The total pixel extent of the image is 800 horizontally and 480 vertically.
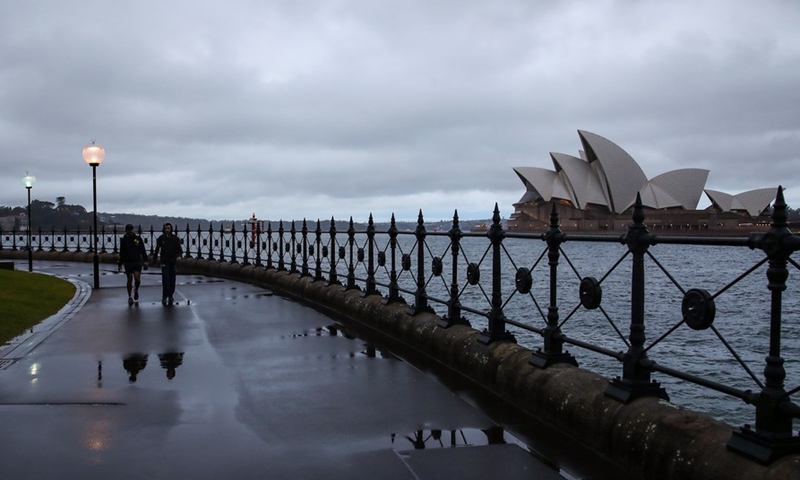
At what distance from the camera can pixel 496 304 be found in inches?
275

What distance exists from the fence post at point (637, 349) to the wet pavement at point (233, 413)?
0.81 m

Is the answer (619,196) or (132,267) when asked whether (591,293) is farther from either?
(619,196)

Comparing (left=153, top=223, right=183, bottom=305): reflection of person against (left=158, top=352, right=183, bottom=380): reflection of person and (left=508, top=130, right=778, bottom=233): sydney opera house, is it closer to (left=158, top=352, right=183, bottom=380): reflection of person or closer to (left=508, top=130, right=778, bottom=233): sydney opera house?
(left=158, top=352, right=183, bottom=380): reflection of person

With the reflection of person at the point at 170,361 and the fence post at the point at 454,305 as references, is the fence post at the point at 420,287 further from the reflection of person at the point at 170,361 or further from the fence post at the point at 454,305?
the reflection of person at the point at 170,361

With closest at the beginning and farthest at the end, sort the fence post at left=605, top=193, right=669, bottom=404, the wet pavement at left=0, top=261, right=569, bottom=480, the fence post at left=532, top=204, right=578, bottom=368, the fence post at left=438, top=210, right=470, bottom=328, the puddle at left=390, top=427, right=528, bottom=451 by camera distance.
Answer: the wet pavement at left=0, top=261, right=569, bottom=480, the fence post at left=605, top=193, right=669, bottom=404, the puddle at left=390, top=427, right=528, bottom=451, the fence post at left=532, top=204, right=578, bottom=368, the fence post at left=438, top=210, right=470, bottom=328

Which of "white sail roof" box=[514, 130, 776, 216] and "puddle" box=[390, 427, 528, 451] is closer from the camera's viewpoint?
"puddle" box=[390, 427, 528, 451]

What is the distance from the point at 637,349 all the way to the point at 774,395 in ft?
3.90

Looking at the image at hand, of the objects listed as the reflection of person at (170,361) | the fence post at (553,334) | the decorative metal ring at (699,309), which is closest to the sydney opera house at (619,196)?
the reflection of person at (170,361)

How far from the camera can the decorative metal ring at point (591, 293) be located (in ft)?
17.1

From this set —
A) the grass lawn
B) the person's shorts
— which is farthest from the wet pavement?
the person's shorts

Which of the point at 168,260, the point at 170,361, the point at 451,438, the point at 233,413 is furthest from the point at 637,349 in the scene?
the point at 168,260

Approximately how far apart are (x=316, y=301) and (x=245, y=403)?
8.06m

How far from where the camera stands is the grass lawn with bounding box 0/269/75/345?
10453mm

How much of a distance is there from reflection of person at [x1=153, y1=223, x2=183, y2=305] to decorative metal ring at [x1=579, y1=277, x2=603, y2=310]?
36.0ft
